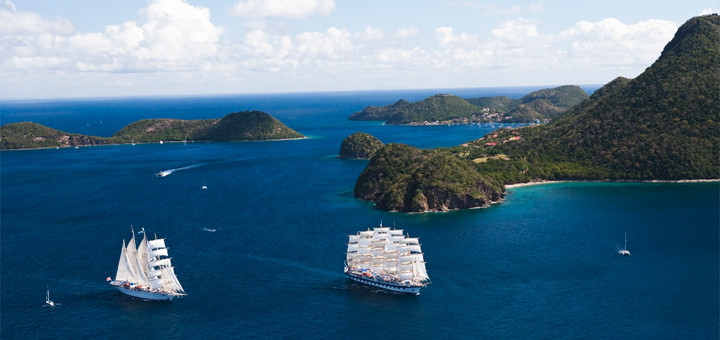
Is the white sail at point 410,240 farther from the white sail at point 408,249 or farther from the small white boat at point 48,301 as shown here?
the small white boat at point 48,301

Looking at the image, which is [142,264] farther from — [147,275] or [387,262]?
[387,262]

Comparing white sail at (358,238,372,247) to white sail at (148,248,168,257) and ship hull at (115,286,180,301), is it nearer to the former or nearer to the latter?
ship hull at (115,286,180,301)

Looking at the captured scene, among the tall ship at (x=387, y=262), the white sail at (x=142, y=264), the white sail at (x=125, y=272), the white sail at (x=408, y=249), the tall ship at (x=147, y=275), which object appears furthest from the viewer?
the white sail at (x=408, y=249)

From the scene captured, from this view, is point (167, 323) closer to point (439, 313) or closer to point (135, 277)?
point (135, 277)

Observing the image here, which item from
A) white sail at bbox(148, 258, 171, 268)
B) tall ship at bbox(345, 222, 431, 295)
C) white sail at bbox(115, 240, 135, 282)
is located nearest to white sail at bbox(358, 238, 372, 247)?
tall ship at bbox(345, 222, 431, 295)

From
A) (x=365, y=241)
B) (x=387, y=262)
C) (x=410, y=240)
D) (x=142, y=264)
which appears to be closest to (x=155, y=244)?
(x=142, y=264)

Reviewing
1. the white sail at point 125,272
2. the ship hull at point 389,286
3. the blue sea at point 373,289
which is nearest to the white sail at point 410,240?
the blue sea at point 373,289
